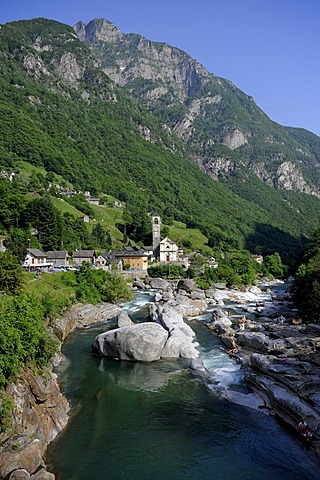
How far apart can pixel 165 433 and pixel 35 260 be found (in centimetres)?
7042

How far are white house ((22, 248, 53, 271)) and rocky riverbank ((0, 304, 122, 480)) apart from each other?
195 feet

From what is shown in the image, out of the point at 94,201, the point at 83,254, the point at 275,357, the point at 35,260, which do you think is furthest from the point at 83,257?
the point at 94,201

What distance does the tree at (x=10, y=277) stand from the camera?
150 feet

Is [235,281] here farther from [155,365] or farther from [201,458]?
[201,458]

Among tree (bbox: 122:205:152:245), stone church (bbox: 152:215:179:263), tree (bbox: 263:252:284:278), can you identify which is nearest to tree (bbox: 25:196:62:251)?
stone church (bbox: 152:215:179:263)

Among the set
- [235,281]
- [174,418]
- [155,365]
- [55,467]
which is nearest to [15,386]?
[55,467]

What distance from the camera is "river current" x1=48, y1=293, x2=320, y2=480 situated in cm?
2097

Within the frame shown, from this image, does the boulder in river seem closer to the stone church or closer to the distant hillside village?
the distant hillside village

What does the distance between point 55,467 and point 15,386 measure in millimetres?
5273

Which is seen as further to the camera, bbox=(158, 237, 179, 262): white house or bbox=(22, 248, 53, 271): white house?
bbox=(158, 237, 179, 262): white house

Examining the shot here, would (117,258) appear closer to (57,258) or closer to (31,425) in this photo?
(57,258)

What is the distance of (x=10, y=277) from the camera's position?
46219 mm

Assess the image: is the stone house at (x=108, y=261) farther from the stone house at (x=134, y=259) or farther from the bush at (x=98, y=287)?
the bush at (x=98, y=287)

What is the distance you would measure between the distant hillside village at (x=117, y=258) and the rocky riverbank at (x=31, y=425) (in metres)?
54.0
